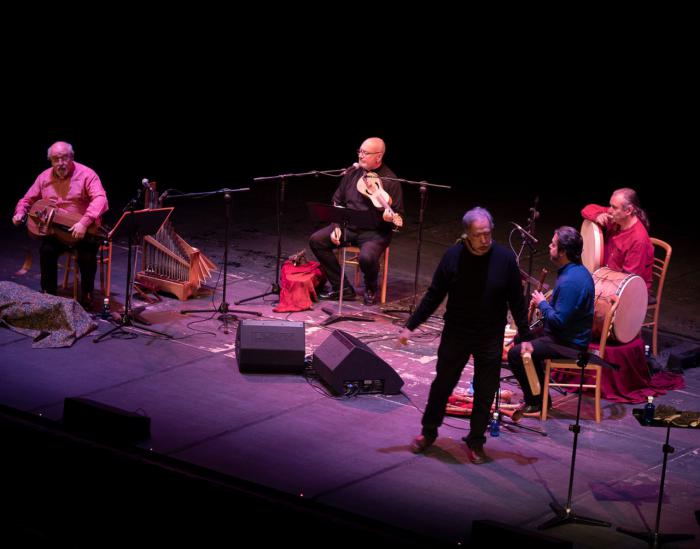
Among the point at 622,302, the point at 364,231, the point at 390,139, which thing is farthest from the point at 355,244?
the point at 390,139

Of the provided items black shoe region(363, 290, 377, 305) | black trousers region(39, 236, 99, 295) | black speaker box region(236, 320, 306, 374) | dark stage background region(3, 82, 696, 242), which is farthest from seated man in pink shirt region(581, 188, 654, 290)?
dark stage background region(3, 82, 696, 242)

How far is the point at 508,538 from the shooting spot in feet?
14.8

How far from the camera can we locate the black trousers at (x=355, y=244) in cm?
1002

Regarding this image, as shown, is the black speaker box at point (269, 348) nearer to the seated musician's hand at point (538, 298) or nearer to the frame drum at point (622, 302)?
the seated musician's hand at point (538, 298)

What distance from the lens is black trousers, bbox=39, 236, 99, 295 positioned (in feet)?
31.6

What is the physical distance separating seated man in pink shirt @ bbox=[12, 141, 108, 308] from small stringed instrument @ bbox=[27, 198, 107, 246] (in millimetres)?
48

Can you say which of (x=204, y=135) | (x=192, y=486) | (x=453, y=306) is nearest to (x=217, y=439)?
(x=453, y=306)

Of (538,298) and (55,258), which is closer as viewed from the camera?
(538,298)

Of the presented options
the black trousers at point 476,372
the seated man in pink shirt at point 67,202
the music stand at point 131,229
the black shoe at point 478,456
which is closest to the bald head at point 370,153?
the music stand at point 131,229

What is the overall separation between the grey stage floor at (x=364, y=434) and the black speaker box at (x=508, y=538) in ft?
4.03

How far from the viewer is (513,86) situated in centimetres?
1667

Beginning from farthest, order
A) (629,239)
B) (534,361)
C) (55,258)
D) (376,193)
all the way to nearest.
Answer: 1. (376,193)
2. (55,258)
3. (629,239)
4. (534,361)

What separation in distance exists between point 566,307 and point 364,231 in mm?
3099

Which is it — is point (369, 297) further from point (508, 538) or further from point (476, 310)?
point (508, 538)
